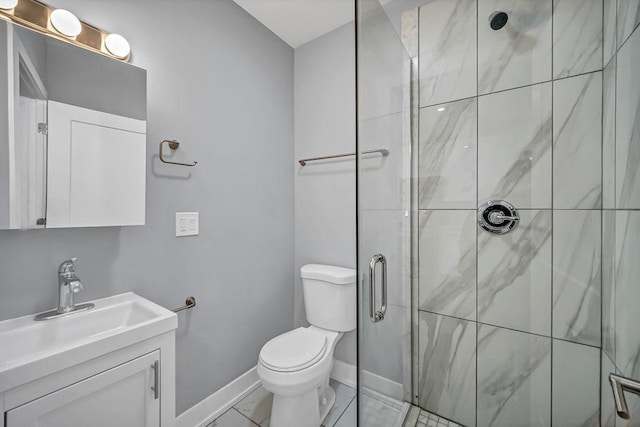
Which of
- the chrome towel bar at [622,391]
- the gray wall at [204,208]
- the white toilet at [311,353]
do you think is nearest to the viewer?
the chrome towel bar at [622,391]

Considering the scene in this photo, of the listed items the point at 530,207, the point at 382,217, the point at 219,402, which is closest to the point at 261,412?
the point at 219,402

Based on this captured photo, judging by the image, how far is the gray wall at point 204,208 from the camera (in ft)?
3.54

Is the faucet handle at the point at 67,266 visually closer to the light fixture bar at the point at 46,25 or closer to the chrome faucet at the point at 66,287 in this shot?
the chrome faucet at the point at 66,287

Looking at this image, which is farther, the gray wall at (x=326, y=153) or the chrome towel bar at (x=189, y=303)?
the gray wall at (x=326, y=153)

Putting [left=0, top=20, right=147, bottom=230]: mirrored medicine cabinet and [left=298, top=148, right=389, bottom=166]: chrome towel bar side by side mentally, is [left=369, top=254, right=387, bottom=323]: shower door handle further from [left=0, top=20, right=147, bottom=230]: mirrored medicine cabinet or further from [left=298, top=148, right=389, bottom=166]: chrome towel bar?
[left=0, top=20, right=147, bottom=230]: mirrored medicine cabinet

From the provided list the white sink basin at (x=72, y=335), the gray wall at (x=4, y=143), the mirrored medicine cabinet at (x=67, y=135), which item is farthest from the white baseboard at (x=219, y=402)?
the gray wall at (x=4, y=143)

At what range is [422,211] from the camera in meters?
1.40

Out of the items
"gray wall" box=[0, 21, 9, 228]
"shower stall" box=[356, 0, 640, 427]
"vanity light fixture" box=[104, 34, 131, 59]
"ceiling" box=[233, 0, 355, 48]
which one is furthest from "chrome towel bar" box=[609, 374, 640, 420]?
"ceiling" box=[233, 0, 355, 48]

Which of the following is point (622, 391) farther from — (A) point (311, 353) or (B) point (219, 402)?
(B) point (219, 402)

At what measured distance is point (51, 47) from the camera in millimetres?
969

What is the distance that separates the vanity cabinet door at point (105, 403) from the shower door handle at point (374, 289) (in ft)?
2.63

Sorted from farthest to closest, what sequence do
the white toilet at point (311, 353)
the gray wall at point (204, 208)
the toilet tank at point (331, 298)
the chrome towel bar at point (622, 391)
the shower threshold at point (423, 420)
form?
the toilet tank at point (331, 298)
the shower threshold at point (423, 420)
the white toilet at point (311, 353)
the gray wall at point (204, 208)
the chrome towel bar at point (622, 391)

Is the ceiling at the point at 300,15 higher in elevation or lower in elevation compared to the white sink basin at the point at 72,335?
higher

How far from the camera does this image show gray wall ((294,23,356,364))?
1.83 meters
